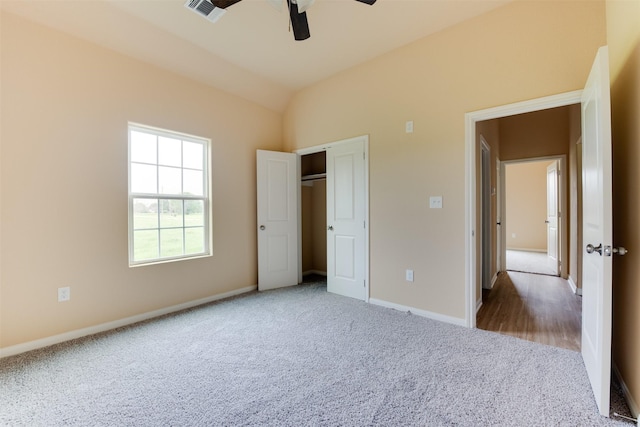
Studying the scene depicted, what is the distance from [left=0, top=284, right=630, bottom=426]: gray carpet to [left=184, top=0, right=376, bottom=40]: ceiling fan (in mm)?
2574

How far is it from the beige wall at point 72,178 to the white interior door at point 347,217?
1805 mm

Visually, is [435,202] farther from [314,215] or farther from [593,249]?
[314,215]

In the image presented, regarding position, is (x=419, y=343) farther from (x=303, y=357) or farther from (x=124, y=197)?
(x=124, y=197)

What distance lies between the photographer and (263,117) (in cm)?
422

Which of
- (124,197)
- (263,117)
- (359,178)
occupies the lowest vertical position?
(124,197)

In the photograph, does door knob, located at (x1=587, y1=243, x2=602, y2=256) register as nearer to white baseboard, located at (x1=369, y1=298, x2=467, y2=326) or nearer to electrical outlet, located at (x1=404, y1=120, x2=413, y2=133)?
white baseboard, located at (x1=369, y1=298, x2=467, y2=326)

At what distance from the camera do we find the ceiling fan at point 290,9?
2045mm

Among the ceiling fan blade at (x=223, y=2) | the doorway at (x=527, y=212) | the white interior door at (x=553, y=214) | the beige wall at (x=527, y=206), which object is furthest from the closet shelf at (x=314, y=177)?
the beige wall at (x=527, y=206)

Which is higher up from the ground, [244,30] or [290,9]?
[244,30]

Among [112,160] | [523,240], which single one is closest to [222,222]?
[112,160]

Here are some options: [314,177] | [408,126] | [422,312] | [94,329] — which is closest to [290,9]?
[408,126]

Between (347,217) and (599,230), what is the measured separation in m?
2.49

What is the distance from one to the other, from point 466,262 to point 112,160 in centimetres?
364

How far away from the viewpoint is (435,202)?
9.53 feet
